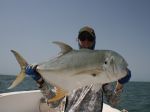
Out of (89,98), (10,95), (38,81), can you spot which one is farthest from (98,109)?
(10,95)

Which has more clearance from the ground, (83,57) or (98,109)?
(83,57)

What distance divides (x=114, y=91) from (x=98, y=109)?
0.29m

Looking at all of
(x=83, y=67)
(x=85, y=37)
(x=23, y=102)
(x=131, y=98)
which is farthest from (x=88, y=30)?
(x=131, y=98)

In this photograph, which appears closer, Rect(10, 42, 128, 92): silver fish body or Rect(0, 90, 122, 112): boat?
Rect(10, 42, 128, 92): silver fish body

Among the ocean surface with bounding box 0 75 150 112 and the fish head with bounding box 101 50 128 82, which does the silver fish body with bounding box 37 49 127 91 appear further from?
the ocean surface with bounding box 0 75 150 112

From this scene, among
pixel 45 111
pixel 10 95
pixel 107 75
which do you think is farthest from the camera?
pixel 45 111

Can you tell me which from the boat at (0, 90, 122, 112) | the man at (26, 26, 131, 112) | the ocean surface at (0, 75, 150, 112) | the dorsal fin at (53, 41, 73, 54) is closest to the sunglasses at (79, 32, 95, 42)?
the man at (26, 26, 131, 112)

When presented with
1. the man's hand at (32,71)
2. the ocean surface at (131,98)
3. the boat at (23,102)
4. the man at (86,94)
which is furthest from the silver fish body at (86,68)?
the ocean surface at (131,98)

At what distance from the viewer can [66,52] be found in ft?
8.20

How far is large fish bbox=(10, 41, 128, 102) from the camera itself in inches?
87.5

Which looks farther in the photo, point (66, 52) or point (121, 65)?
point (66, 52)

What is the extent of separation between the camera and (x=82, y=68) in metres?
2.31

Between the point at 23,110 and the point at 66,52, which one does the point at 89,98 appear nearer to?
the point at 66,52

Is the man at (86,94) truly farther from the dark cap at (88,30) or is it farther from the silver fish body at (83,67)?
the silver fish body at (83,67)
